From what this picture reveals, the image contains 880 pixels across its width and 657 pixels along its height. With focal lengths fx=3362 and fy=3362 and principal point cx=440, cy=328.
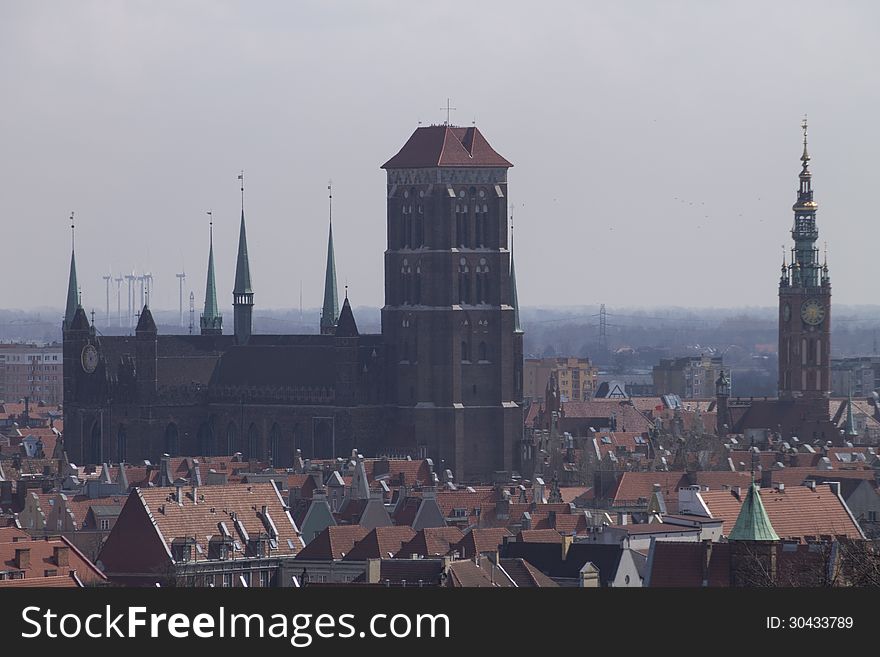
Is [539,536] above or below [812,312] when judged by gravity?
below

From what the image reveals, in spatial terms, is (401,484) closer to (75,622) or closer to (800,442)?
(800,442)

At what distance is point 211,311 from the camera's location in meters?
176

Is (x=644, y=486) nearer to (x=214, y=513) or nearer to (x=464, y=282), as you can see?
(x=214, y=513)

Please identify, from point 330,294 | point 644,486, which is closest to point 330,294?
point 330,294

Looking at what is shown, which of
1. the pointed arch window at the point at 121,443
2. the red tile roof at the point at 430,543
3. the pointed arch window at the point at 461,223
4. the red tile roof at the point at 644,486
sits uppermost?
the pointed arch window at the point at 461,223

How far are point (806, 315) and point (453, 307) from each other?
3174 cm

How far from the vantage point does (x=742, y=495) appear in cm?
9675

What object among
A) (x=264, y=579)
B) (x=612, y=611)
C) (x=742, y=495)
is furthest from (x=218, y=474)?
(x=612, y=611)

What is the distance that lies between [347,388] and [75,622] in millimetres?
120020

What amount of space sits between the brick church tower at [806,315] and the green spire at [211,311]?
29.1 metres

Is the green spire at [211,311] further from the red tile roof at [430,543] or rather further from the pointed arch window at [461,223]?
the red tile roof at [430,543]

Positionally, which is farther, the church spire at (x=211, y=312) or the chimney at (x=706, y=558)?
the church spire at (x=211, y=312)

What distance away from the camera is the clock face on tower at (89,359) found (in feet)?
517

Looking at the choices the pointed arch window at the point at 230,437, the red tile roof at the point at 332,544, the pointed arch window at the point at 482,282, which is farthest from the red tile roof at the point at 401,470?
the red tile roof at the point at 332,544
